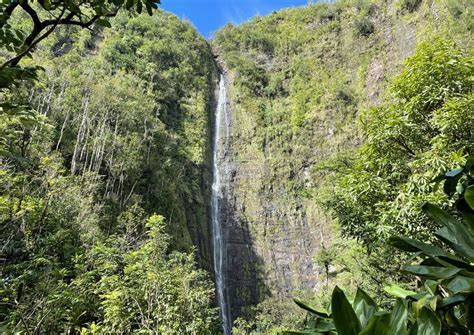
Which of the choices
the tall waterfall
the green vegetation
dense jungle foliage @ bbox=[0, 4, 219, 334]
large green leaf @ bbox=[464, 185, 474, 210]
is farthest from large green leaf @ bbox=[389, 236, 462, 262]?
the tall waterfall

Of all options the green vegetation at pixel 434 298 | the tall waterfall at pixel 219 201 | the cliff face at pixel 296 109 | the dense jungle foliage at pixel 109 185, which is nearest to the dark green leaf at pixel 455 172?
the green vegetation at pixel 434 298

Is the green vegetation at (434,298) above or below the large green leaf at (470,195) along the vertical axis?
below

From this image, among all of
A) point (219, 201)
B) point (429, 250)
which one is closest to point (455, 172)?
point (429, 250)

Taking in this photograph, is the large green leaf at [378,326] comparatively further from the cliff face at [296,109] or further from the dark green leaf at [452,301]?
the cliff face at [296,109]

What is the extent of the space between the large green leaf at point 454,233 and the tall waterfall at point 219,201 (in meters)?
14.2

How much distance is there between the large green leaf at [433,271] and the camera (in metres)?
0.71

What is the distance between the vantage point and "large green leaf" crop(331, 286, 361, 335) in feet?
2.26

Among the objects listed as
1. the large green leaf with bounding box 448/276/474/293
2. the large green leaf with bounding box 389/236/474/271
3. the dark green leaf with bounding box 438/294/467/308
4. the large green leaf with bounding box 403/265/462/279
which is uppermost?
the large green leaf with bounding box 389/236/474/271

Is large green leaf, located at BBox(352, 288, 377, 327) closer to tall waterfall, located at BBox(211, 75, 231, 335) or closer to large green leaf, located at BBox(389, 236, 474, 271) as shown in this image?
large green leaf, located at BBox(389, 236, 474, 271)

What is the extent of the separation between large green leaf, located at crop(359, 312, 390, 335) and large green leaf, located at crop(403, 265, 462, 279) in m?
0.15

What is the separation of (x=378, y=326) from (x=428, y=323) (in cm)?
9

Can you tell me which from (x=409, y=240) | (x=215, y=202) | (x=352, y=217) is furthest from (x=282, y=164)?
(x=409, y=240)

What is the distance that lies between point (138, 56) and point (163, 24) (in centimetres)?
515

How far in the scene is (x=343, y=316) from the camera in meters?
0.69
